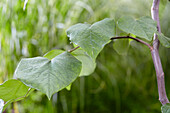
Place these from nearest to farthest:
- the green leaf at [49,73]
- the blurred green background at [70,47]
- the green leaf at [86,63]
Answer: the green leaf at [49,73], the green leaf at [86,63], the blurred green background at [70,47]

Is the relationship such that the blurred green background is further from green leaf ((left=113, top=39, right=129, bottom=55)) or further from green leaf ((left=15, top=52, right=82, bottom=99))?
green leaf ((left=15, top=52, right=82, bottom=99))

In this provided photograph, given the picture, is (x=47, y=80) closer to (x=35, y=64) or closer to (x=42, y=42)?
(x=35, y=64)

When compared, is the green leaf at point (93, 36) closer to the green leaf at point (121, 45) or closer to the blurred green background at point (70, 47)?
the green leaf at point (121, 45)

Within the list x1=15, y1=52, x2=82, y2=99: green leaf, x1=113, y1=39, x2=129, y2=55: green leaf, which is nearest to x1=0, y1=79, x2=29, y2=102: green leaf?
x1=15, y1=52, x2=82, y2=99: green leaf

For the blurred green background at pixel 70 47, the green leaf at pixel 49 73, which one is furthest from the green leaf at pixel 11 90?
the blurred green background at pixel 70 47

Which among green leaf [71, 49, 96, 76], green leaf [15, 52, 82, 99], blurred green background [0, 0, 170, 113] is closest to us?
green leaf [15, 52, 82, 99]

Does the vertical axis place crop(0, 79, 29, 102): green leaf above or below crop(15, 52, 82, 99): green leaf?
below

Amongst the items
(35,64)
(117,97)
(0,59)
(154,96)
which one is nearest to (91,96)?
(117,97)
